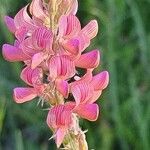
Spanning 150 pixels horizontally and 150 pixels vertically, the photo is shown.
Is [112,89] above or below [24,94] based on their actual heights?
above

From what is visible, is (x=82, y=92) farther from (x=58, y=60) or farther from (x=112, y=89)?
(x=112, y=89)

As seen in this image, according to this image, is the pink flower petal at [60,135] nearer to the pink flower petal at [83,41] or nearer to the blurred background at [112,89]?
the pink flower petal at [83,41]

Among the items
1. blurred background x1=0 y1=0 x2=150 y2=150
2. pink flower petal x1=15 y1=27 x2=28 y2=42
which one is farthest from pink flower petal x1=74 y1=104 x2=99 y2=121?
blurred background x1=0 y1=0 x2=150 y2=150

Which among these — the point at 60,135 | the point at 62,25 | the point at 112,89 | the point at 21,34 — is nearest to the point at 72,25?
the point at 62,25

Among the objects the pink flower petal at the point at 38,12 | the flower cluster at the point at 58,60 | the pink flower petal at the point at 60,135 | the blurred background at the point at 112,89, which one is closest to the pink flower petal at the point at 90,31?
the flower cluster at the point at 58,60

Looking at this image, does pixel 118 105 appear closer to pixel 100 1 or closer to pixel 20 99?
pixel 100 1

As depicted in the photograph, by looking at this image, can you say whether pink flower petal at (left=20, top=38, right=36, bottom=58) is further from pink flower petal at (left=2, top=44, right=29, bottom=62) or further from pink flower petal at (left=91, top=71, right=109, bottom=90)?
pink flower petal at (left=91, top=71, right=109, bottom=90)
